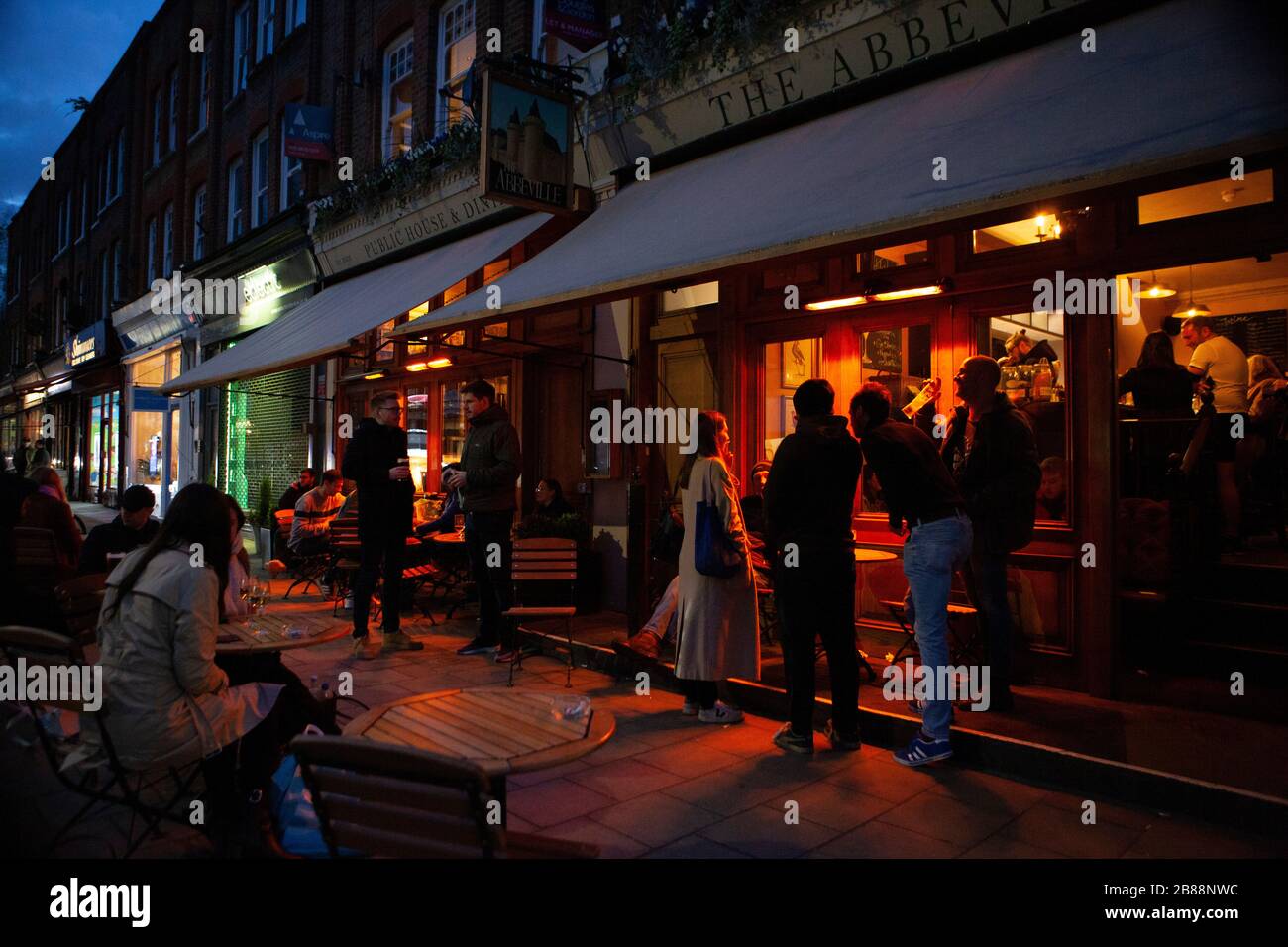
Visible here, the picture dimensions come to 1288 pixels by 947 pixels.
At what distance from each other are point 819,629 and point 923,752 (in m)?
0.84

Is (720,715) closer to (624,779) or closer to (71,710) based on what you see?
(624,779)

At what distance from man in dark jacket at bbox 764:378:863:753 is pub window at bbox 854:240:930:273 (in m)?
2.37

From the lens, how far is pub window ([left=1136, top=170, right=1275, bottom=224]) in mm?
4949

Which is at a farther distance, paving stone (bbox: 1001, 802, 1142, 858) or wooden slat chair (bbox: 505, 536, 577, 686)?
wooden slat chair (bbox: 505, 536, 577, 686)

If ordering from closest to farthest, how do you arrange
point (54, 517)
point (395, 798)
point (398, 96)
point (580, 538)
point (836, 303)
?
point (395, 798) → point (54, 517) → point (836, 303) → point (580, 538) → point (398, 96)

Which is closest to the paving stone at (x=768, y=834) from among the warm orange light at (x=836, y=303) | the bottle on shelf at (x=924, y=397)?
the bottle on shelf at (x=924, y=397)

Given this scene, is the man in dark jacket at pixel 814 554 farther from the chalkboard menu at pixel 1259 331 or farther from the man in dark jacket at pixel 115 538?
the chalkboard menu at pixel 1259 331

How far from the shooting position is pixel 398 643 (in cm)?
739

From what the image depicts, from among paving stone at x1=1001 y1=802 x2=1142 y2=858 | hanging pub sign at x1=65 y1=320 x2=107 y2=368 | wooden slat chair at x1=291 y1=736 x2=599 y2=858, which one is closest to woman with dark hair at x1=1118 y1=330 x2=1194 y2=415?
paving stone at x1=1001 y1=802 x2=1142 y2=858

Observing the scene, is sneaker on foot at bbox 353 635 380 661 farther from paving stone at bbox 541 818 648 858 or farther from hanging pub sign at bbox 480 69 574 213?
hanging pub sign at bbox 480 69 574 213

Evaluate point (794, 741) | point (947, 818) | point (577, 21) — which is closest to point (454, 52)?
point (577, 21)

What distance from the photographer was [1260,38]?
3908 mm
